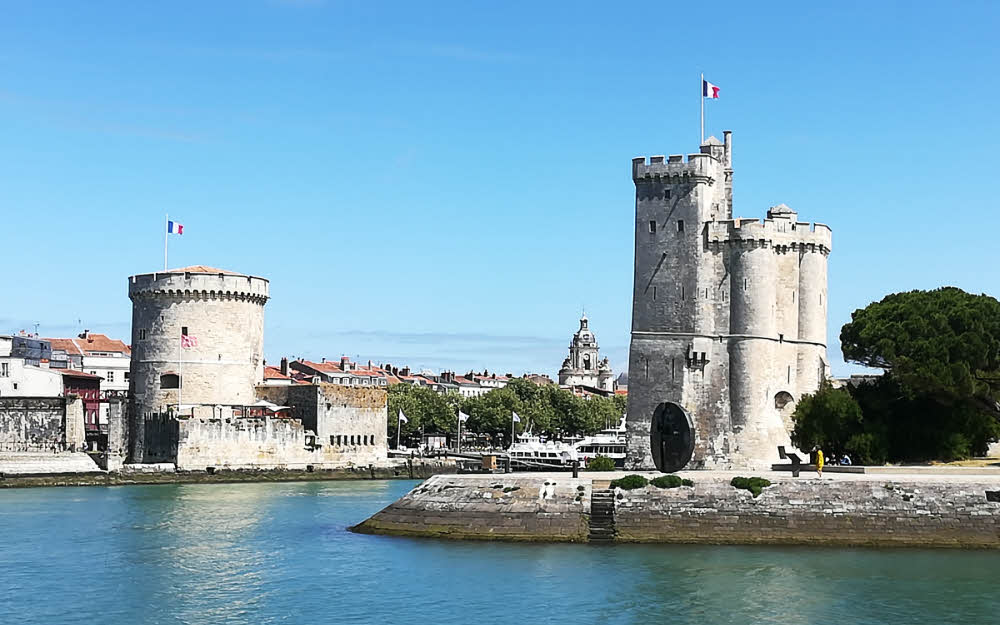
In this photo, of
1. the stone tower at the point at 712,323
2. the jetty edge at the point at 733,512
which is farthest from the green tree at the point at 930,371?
the jetty edge at the point at 733,512

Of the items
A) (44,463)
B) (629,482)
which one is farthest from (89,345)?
(629,482)

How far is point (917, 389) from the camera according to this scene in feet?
143

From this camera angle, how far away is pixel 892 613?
1092 inches

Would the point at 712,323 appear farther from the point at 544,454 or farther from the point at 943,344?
the point at 544,454

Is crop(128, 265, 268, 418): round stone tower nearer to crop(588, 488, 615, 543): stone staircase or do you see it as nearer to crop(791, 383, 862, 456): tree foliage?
crop(791, 383, 862, 456): tree foliage

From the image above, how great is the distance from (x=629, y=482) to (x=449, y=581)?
7.70m

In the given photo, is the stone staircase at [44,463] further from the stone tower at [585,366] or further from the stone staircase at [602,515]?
the stone tower at [585,366]

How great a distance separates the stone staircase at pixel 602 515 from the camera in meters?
36.4

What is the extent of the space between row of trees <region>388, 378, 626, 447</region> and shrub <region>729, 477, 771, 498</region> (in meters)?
54.1

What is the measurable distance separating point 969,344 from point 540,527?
15543mm

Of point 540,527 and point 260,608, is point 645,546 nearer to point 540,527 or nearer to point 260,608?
point 540,527

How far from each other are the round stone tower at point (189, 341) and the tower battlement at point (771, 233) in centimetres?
2790

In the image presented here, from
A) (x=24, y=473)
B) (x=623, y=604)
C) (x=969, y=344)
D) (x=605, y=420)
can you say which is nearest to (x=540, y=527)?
(x=623, y=604)

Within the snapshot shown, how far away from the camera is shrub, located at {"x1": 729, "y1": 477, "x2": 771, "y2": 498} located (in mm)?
36594
